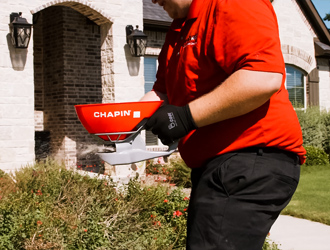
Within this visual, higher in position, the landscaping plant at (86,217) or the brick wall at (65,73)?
the brick wall at (65,73)

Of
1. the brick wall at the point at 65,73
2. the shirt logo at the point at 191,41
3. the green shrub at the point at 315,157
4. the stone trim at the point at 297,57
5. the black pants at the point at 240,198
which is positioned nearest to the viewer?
the black pants at the point at 240,198

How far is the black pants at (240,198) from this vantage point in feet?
6.83

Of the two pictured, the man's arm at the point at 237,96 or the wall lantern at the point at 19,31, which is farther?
the wall lantern at the point at 19,31

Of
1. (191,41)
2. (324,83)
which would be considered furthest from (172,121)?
(324,83)

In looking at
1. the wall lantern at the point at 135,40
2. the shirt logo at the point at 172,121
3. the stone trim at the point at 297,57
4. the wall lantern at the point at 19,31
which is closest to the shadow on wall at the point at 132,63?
the wall lantern at the point at 135,40

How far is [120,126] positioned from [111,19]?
8531mm

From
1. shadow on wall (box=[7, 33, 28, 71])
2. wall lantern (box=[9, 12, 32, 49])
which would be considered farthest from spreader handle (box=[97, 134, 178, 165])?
shadow on wall (box=[7, 33, 28, 71])

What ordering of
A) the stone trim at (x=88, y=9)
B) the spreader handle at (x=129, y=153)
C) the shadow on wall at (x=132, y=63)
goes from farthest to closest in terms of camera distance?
the shadow on wall at (x=132, y=63)
the stone trim at (x=88, y=9)
the spreader handle at (x=129, y=153)

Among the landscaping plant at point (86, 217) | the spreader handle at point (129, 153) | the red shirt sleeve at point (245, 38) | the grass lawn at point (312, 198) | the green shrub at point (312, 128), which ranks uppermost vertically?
the red shirt sleeve at point (245, 38)

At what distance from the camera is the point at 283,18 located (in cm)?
1633

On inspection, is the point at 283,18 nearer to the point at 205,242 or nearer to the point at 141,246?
the point at 141,246

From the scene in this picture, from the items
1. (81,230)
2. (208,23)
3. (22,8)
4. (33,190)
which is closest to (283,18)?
(22,8)

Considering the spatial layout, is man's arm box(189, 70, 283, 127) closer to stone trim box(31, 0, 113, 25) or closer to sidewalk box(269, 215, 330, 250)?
sidewalk box(269, 215, 330, 250)

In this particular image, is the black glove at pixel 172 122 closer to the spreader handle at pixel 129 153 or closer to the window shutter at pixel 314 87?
the spreader handle at pixel 129 153
